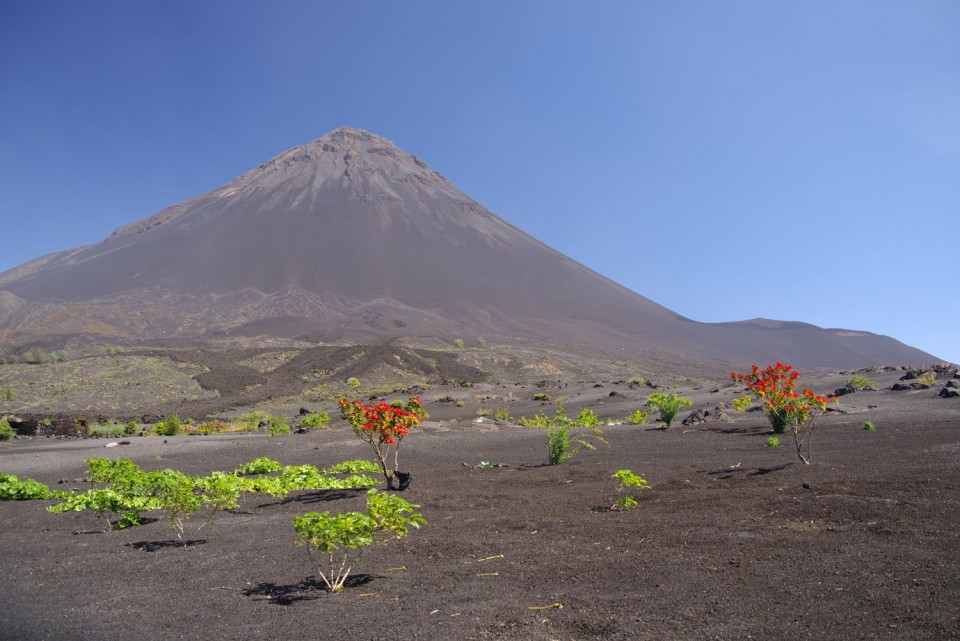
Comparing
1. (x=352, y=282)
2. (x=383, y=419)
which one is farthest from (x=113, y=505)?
(x=352, y=282)

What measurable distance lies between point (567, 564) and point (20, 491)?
10.6 m

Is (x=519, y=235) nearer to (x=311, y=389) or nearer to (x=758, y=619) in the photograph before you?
(x=311, y=389)

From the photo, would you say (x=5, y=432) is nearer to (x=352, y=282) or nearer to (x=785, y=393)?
(x=785, y=393)

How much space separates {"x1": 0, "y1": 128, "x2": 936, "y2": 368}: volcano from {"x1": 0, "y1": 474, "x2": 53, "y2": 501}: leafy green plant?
61763mm

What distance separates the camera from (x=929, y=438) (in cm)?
1177

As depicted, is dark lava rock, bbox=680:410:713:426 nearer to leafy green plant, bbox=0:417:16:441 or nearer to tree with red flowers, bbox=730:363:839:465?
tree with red flowers, bbox=730:363:839:465

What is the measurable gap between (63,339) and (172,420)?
56535mm

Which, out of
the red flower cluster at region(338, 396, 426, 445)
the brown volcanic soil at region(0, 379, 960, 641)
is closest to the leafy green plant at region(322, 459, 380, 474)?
the brown volcanic soil at region(0, 379, 960, 641)

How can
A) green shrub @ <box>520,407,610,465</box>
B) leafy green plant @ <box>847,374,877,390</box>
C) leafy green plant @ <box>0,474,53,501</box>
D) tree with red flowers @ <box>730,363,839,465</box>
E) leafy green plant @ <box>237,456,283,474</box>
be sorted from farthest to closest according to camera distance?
leafy green plant @ <box>847,374,877,390</box> < leafy green plant @ <box>237,456,283,474</box> < green shrub @ <box>520,407,610,465</box> < leafy green plant @ <box>0,474,53,501</box> < tree with red flowers @ <box>730,363,839,465</box>

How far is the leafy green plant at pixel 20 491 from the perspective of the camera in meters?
10.9

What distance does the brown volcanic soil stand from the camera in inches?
170

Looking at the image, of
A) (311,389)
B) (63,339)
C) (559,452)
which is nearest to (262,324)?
(63,339)

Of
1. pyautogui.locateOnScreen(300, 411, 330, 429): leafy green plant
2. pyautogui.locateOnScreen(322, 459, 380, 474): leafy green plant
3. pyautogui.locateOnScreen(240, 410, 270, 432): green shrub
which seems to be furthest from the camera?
pyautogui.locateOnScreen(240, 410, 270, 432): green shrub

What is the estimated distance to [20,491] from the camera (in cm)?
1099
